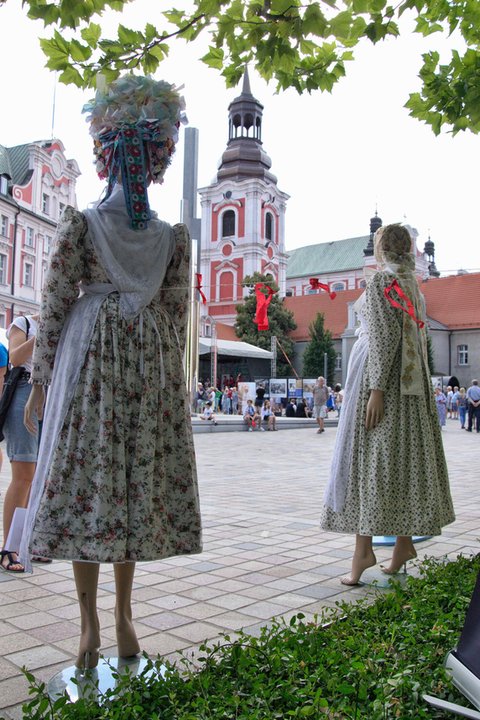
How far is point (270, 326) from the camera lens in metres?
59.9

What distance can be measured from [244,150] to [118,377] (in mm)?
67595

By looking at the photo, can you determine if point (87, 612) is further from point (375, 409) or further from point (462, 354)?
point (462, 354)

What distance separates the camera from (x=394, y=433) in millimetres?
3867

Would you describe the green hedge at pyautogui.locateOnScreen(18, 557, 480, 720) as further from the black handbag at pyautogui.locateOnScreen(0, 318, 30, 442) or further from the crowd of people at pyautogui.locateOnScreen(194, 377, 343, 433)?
the crowd of people at pyautogui.locateOnScreen(194, 377, 343, 433)

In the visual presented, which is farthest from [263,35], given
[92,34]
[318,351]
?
[318,351]

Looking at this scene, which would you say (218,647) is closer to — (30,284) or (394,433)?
(394,433)

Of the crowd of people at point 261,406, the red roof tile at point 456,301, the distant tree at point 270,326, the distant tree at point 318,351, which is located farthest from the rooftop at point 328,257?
the crowd of people at point 261,406

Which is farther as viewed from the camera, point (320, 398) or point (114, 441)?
point (320, 398)

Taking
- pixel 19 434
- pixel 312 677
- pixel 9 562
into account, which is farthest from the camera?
pixel 19 434

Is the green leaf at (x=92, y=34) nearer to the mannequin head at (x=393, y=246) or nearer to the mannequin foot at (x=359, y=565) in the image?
the mannequin head at (x=393, y=246)

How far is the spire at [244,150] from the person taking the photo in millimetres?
64625

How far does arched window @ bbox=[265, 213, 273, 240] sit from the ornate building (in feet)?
76.2

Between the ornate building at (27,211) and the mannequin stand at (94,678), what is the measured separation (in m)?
38.6

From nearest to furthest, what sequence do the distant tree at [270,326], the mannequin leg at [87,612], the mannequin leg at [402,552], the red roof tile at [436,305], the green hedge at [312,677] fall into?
the green hedge at [312,677]
the mannequin leg at [87,612]
the mannequin leg at [402,552]
the red roof tile at [436,305]
the distant tree at [270,326]
